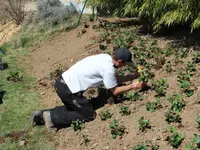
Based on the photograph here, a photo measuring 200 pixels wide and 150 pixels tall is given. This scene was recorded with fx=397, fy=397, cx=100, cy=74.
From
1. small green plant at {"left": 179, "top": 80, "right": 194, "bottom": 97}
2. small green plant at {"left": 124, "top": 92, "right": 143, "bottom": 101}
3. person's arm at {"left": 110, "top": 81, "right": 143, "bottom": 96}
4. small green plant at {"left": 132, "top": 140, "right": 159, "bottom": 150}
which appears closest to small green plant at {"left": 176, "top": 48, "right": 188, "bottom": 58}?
small green plant at {"left": 179, "top": 80, "right": 194, "bottom": 97}

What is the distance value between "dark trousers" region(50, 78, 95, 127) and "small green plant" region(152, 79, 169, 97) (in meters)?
1.01

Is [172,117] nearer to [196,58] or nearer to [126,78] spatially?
[126,78]

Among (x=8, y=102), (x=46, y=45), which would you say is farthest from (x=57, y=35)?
(x=8, y=102)

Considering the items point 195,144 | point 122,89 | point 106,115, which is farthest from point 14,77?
point 195,144

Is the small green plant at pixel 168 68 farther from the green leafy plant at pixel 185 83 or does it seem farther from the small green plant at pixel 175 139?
the small green plant at pixel 175 139

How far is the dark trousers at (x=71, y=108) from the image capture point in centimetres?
572

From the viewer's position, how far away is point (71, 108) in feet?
19.3

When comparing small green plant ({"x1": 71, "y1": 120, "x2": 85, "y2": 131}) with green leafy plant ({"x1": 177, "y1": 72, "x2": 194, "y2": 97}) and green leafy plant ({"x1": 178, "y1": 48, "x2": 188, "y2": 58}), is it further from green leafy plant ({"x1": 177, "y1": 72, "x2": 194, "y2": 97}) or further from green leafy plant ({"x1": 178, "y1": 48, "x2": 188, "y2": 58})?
green leafy plant ({"x1": 178, "y1": 48, "x2": 188, "y2": 58})

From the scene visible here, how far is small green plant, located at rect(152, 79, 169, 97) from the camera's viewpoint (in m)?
5.83

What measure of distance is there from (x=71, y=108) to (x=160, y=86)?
138cm

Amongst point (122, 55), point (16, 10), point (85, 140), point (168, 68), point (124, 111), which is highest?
point (122, 55)

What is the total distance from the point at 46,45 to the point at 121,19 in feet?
7.01

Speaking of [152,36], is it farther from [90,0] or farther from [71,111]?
[71,111]

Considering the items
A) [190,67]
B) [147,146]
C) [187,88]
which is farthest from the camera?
[190,67]
